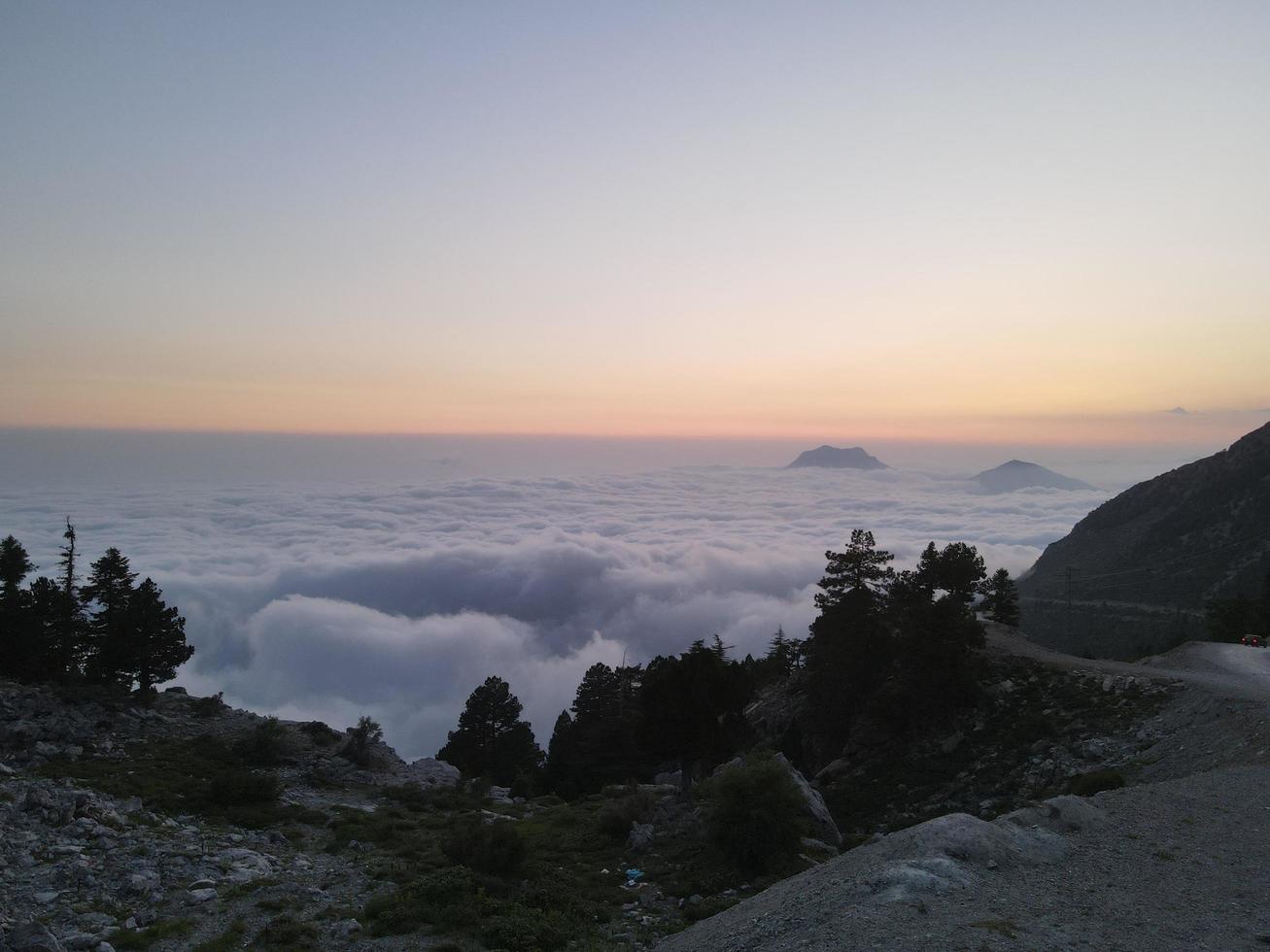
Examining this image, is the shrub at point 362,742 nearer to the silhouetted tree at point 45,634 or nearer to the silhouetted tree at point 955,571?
the silhouetted tree at point 45,634

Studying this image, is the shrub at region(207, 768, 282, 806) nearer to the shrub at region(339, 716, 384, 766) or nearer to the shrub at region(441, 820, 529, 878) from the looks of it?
the shrub at region(339, 716, 384, 766)

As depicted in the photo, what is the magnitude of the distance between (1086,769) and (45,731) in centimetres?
3743

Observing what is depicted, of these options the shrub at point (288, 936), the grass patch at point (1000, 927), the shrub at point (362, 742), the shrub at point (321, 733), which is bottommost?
the shrub at point (321, 733)

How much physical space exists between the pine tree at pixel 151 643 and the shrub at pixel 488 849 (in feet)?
84.2

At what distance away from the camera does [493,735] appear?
4825 cm

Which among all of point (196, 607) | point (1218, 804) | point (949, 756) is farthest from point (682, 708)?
point (196, 607)

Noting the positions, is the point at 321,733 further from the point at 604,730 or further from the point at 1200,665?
the point at 1200,665

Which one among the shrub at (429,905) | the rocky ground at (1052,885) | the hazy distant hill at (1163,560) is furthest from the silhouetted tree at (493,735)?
the hazy distant hill at (1163,560)

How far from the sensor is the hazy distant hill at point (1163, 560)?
73188 mm

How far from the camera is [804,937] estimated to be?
29.1 feet

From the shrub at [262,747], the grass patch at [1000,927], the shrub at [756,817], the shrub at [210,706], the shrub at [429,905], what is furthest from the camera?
the shrub at [210,706]

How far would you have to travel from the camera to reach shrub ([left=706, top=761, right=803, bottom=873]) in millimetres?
16969

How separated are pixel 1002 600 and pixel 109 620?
5190 cm

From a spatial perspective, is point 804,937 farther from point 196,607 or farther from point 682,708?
point 196,607
